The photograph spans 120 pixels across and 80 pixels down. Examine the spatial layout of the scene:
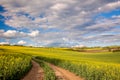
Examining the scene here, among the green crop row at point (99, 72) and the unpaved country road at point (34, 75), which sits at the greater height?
the green crop row at point (99, 72)

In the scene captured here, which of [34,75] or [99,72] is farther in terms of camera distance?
[34,75]

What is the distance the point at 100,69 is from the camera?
28.7 metres

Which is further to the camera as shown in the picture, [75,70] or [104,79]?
[75,70]

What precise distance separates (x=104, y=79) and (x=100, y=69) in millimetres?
2745

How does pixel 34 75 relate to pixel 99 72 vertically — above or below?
below

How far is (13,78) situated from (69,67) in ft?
68.9

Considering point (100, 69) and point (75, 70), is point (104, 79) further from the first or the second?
point (75, 70)

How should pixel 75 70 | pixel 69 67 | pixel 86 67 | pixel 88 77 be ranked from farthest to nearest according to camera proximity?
pixel 69 67 < pixel 75 70 < pixel 86 67 < pixel 88 77

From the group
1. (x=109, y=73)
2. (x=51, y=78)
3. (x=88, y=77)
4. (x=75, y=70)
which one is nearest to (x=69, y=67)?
(x=75, y=70)

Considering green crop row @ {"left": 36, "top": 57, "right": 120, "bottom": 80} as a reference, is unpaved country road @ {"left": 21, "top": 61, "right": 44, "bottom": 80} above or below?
below

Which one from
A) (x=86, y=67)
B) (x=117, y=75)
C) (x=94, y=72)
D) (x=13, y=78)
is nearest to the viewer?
(x=117, y=75)

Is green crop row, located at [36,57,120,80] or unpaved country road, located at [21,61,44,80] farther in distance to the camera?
unpaved country road, located at [21,61,44,80]

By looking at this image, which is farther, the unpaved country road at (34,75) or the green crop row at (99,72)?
the unpaved country road at (34,75)

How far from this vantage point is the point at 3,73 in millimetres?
24922
